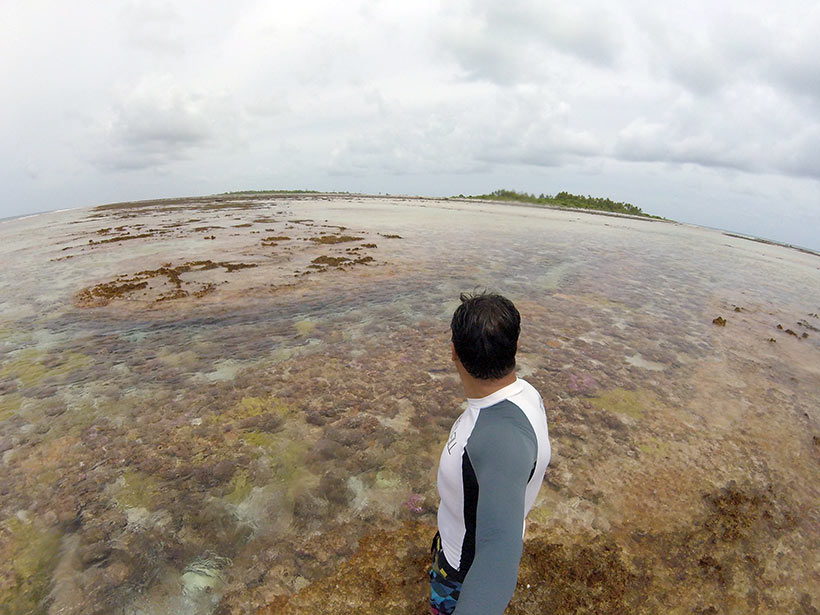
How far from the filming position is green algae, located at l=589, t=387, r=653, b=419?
4.84m

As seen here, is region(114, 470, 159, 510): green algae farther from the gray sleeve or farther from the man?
the gray sleeve

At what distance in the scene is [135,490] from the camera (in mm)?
3436

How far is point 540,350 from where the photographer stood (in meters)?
6.41

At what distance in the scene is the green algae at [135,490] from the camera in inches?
130

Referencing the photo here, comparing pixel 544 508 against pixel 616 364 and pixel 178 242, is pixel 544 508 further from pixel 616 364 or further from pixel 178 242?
pixel 178 242

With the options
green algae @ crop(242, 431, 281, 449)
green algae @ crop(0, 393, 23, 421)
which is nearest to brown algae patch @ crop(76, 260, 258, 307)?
green algae @ crop(0, 393, 23, 421)

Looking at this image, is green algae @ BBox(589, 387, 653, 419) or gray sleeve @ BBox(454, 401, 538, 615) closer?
gray sleeve @ BBox(454, 401, 538, 615)

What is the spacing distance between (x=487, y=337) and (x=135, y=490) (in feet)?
11.5

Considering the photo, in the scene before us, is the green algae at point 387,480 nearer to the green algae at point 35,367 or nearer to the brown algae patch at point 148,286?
the green algae at point 35,367

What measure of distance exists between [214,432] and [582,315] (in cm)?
712

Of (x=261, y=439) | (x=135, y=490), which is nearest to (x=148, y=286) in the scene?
(x=261, y=439)

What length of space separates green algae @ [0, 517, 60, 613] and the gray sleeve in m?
2.96

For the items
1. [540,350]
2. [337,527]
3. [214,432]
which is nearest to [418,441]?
[337,527]

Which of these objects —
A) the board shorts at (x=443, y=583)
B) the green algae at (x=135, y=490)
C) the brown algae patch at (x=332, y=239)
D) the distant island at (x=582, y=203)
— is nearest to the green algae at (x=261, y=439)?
the green algae at (x=135, y=490)
